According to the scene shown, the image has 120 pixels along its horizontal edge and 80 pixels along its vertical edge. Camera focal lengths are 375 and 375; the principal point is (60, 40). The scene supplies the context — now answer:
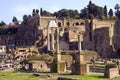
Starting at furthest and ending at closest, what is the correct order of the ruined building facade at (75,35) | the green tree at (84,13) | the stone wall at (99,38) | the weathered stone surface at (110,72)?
the green tree at (84,13)
the ruined building facade at (75,35)
the stone wall at (99,38)
the weathered stone surface at (110,72)

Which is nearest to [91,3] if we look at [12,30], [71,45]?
[12,30]

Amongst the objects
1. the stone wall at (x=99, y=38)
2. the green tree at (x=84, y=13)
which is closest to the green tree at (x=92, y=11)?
the green tree at (x=84, y=13)

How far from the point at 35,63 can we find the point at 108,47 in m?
17.7

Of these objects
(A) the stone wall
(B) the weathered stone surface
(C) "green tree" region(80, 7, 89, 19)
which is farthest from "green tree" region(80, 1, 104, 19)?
(B) the weathered stone surface

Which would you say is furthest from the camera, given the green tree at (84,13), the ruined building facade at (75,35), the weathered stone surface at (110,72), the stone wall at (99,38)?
the green tree at (84,13)

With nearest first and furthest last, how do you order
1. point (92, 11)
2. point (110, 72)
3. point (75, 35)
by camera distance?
point (110, 72) → point (75, 35) → point (92, 11)

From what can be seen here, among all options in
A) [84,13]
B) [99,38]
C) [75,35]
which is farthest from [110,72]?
[84,13]

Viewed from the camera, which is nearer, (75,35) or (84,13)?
(75,35)

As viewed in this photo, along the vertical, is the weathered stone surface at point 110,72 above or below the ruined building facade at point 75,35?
below

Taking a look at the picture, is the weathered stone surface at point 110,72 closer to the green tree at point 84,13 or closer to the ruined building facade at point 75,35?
the ruined building facade at point 75,35

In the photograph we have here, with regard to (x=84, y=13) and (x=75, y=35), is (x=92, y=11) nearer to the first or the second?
(x=84, y=13)

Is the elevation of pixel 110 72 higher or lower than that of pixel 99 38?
lower

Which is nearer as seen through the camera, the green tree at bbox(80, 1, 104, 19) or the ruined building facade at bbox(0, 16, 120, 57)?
the ruined building facade at bbox(0, 16, 120, 57)

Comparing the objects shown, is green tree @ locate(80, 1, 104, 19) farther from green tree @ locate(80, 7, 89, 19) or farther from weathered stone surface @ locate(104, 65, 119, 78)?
weathered stone surface @ locate(104, 65, 119, 78)
